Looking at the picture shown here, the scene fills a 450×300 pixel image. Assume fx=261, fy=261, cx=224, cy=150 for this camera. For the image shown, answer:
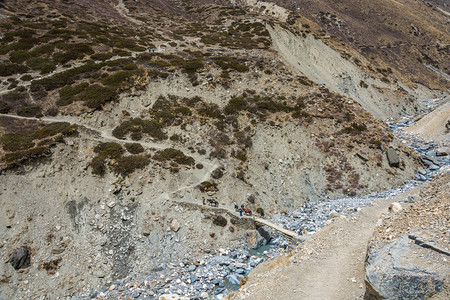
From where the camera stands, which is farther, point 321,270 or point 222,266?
point 222,266

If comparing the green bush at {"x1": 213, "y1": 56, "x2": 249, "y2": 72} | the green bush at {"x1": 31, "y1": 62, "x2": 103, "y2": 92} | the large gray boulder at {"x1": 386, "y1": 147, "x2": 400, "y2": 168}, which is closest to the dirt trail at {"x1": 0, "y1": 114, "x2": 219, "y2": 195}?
the green bush at {"x1": 31, "y1": 62, "x2": 103, "y2": 92}

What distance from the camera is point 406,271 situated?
1273 cm

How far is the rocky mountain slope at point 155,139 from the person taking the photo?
28.1m

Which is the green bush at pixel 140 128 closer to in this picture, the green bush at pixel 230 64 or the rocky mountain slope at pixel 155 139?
the rocky mountain slope at pixel 155 139

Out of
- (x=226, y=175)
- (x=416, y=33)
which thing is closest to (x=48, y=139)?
(x=226, y=175)

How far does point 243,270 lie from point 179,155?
1680 centimetres

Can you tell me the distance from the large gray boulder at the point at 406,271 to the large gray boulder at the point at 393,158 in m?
31.5

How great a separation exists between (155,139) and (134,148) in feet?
12.6

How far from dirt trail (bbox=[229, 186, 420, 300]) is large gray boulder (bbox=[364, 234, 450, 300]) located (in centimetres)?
469

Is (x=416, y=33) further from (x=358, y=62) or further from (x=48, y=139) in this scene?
(x=48, y=139)

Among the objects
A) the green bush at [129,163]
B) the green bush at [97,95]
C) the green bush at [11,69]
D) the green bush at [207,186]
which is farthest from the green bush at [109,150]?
the green bush at [11,69]

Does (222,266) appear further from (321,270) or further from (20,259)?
(20,259)

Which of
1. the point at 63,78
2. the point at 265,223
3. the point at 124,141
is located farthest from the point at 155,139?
the point at 63,78

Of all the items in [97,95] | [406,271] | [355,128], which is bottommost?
[97,95]
